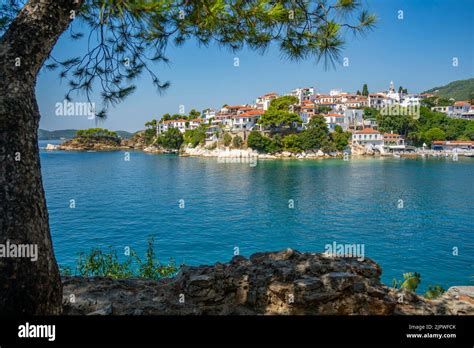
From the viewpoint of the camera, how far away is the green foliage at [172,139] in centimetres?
10225

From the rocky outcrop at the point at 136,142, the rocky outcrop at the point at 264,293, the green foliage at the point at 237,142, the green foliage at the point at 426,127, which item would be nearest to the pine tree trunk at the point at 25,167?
the rocky outcrop at the point at 264,293

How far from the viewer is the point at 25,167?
2.71m

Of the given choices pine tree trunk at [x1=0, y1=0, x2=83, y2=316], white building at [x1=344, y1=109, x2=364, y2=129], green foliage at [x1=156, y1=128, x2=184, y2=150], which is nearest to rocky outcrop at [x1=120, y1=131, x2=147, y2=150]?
green foliage at [x1=156, y1=128, x2=184, y2=150]

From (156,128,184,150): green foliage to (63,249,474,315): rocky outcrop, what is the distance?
325ft

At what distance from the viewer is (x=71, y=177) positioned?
175 feet

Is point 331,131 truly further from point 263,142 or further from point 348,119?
point 263,142

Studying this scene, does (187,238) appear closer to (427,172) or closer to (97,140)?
(427,172)

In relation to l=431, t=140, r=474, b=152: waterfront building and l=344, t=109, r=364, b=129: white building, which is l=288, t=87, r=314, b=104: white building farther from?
l=431, t=140, r=474, b=152: waterfront building

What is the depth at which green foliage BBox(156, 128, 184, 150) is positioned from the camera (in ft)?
335

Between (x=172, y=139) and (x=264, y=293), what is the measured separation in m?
100

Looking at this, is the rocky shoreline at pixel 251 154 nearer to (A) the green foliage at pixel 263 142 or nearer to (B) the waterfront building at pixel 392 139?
(A) the green foliage at pixel 263 142

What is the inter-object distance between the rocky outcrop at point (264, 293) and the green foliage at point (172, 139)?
99081 mm

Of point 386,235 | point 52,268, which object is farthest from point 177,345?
point 386,235

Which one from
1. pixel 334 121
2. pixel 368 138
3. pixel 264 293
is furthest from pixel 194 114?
pixel 264 293
